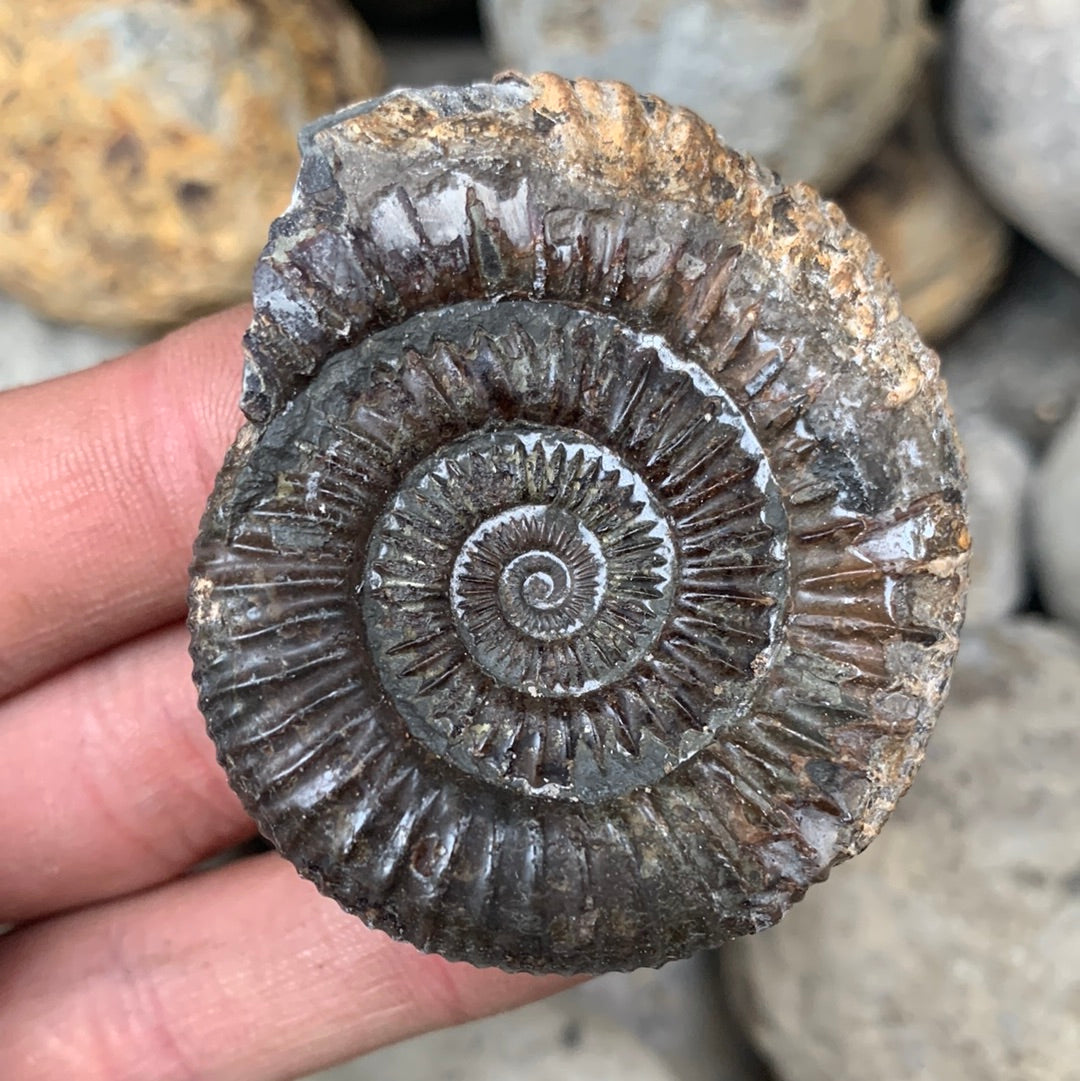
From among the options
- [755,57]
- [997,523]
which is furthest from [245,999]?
[755,57]

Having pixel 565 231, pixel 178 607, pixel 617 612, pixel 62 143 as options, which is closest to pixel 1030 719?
pixel 617 612

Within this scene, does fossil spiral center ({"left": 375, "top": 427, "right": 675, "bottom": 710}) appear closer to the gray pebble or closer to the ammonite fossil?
the ammonite fossil

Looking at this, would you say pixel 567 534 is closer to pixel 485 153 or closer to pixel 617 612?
pixel 617 612

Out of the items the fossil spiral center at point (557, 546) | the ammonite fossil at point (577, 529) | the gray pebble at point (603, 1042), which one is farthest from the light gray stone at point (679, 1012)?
the fossil spiral center at point (557, 546)

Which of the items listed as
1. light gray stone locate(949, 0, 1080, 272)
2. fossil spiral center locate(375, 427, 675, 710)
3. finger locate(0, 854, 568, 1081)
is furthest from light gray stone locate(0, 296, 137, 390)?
light gray stone locate(949, 0, 1080, 272)

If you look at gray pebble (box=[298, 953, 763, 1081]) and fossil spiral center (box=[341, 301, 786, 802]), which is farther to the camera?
gray pebble (box=[298, 953, 763, 1081])

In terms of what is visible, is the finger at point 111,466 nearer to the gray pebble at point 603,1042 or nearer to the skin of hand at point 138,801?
the skin of hand at point 138,801
